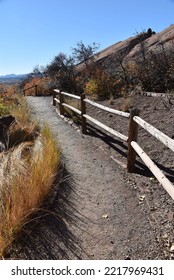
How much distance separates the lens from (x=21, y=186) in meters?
3.53

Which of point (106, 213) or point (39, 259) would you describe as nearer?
point (39, 259)

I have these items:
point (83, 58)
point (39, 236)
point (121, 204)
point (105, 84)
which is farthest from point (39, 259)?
point (83, 58)

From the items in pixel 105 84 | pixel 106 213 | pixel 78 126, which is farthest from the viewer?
pixel 105 84

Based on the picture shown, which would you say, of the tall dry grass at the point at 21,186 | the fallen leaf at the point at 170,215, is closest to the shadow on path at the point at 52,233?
the tall dry grass at the point at 21,186

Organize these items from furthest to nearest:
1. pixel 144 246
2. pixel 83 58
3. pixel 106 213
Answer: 1. pixel 83 58
2. pixel 106 213
3. pixel 144 246

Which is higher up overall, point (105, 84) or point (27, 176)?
point (105, 84)

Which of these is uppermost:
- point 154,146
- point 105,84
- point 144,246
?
point 105,84

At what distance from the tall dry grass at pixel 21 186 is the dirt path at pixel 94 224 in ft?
0.77

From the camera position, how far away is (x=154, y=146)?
5.74m

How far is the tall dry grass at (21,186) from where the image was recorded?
300 centimetres
